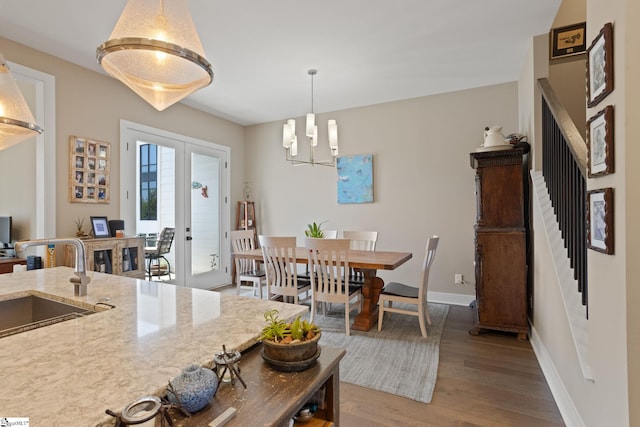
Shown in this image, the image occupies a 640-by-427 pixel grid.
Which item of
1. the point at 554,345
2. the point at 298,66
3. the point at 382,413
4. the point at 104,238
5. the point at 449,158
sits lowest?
the point at 382,413

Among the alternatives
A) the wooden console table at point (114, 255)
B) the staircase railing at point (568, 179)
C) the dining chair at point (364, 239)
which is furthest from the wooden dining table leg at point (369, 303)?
the wooden console table at point (114, 255)

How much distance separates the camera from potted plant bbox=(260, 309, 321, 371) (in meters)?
0.96

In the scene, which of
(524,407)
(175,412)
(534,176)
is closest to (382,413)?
(524,407)

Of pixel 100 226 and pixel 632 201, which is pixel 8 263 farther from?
pixel 632 201

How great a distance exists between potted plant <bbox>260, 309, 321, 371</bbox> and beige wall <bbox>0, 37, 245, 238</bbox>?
331 cm

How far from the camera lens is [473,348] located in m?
2.88

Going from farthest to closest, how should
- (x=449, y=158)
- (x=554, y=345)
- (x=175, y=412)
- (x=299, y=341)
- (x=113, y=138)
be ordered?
(x=449, y=158) → (x=113, y=138) → (x=554, y=345) → (x=299, y=341) → (x=175, y=412)

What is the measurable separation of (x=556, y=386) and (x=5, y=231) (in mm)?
5530

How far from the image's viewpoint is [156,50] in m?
1.22

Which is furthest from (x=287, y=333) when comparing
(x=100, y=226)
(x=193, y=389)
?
(x=100, y=226)

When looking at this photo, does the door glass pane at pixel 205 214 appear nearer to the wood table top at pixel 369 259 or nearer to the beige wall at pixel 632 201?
the wood table top at pixel 369 259

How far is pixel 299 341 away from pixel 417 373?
6.09 ft

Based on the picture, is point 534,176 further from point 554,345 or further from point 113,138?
point 113,138

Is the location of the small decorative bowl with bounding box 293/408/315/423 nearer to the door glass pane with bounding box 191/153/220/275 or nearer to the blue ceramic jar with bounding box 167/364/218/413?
the blue ceramic jar with bounding box 167/364/218/413
